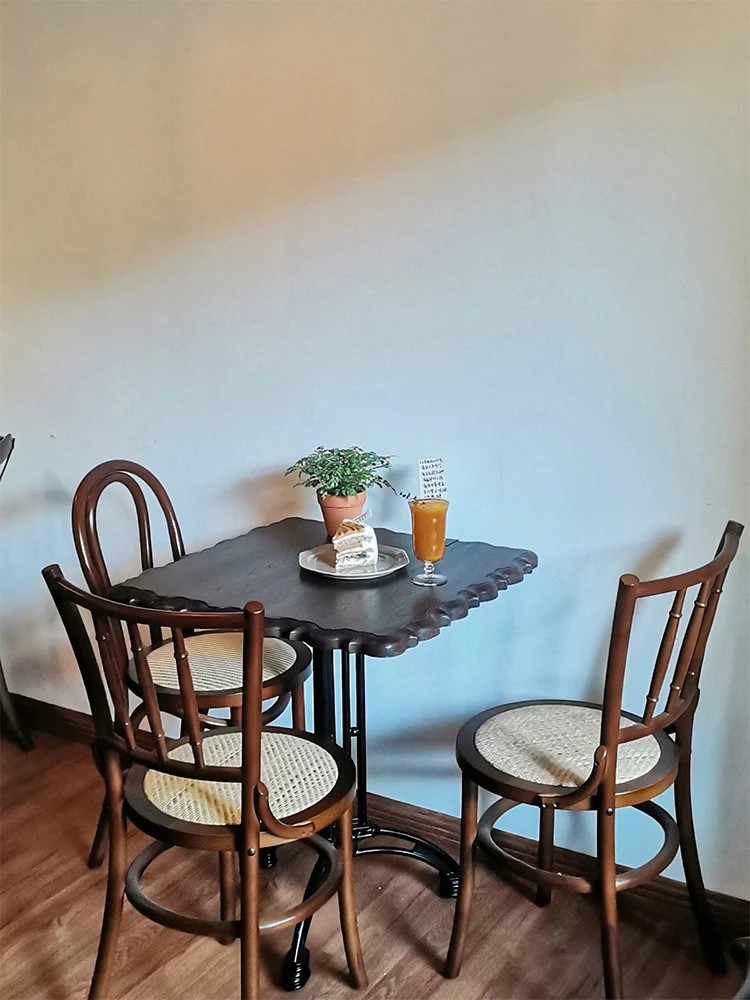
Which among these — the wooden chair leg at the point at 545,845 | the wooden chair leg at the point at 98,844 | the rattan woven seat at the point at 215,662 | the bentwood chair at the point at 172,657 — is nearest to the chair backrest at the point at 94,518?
the bentwood chair at the point at 172,657

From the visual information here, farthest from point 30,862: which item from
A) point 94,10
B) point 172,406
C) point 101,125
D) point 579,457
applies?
point 94,10

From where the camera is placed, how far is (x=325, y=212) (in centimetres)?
232

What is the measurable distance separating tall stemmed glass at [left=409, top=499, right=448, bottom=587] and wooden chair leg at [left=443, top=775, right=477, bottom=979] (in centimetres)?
41

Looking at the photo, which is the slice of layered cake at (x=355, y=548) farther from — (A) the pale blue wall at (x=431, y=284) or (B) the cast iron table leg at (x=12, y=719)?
(B) the cast iron table leg at (x=12, y=719)

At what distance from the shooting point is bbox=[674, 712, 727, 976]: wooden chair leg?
1920 millimetres

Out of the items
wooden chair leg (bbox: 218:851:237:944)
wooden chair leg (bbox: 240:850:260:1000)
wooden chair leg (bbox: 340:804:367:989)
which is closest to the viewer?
wooden chair leg (bbox: 240:850:260:1000)

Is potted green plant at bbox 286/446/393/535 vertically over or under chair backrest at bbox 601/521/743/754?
over

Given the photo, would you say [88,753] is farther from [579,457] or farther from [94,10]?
[94,10]

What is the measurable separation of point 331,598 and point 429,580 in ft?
0.70

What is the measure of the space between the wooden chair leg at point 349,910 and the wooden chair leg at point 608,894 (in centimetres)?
47

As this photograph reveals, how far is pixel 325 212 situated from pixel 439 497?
2.57ft

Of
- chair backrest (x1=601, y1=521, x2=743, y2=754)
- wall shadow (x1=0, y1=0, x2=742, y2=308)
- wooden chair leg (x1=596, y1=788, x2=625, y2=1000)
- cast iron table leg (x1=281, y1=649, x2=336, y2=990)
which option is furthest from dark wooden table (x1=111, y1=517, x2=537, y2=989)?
wall shadow (x1=0, y1=0, x2=742, y2=308)

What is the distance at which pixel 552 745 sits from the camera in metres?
1.84

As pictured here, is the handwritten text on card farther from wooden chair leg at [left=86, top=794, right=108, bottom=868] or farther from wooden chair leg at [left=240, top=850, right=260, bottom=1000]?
wooden chair leg at [left=86, top=794, right=108, bottom=868]
